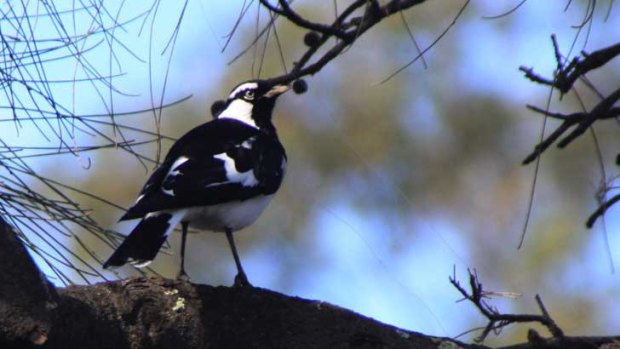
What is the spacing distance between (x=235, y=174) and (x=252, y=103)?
959 millimetres

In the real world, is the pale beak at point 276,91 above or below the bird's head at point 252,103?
above

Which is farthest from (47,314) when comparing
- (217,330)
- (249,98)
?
(249,98)

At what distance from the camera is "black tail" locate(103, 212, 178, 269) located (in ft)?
9.71

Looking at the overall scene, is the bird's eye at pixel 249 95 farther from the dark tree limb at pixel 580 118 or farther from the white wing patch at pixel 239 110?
the dark tree limb at pixel 580 118

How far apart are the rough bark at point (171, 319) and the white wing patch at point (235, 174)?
0.96m

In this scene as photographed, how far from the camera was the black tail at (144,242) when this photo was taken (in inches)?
117

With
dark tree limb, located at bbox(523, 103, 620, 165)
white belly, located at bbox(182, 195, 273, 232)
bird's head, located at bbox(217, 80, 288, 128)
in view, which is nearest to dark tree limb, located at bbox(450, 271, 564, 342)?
dark tree limb, located at bbox(523, 103, 620, 165)

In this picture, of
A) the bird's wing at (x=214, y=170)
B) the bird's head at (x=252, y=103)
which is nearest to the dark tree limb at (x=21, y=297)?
the bird's wing at (x=214, y=170)

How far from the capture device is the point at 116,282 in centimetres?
261

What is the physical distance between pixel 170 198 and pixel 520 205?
6224mm

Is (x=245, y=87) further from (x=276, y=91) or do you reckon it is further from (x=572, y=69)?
(x=572, y=69)

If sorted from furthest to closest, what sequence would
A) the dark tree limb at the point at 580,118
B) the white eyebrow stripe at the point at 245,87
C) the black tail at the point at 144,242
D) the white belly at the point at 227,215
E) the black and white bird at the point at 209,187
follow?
1. the white eyebrow stripe at the point at 245,87
2. the white belly at the point at 227,215
3. the black and white bird at the point at 209,187
4. the black tail at the point at 144,242
5. the dark tree limb at the point at 580,118

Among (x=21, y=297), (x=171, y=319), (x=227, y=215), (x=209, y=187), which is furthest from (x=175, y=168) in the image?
(x=21, y=297)

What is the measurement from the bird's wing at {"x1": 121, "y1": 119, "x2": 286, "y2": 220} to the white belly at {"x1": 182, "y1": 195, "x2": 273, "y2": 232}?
0.03 meters
